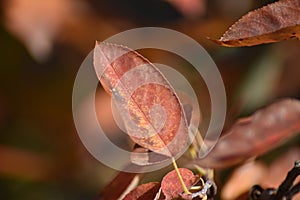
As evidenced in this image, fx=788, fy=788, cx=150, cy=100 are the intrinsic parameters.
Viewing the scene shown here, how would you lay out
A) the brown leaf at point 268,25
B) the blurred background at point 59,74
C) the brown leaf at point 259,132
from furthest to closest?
the blurred background at point 59,74, the brown leaf at point 259,132, the brown leaf at point 268,25

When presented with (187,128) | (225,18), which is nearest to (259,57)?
(225,18)

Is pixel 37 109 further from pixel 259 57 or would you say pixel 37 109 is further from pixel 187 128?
pixel 187 128

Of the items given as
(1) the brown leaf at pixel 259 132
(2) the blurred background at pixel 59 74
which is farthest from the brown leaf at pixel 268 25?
(2) the blurred background at pixel 59 74

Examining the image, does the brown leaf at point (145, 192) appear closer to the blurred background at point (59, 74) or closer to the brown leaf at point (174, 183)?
the brown leaf at point (174, 183)

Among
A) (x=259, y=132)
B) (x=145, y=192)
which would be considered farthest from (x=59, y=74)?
(x=145, y=192)

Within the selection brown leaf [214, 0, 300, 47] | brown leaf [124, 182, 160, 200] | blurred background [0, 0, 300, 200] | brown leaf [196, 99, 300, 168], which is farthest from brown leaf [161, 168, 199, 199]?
blurred background [0, 0, 300, 200]

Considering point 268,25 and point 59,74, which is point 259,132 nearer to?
point 268,25
